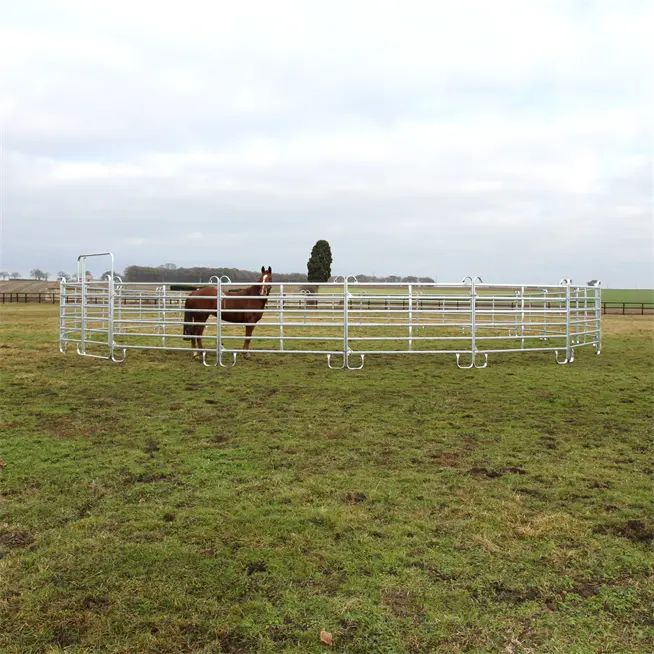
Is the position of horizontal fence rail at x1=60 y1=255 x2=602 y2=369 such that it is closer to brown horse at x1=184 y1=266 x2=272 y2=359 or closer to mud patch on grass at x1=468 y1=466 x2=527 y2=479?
brown horse at x1=184 y1=266 x2=272 y2=359

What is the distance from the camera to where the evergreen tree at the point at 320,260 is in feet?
133

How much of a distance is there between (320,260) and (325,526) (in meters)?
38.5

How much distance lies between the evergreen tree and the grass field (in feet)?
114

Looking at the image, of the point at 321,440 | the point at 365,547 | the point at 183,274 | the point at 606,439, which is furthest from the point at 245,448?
the point at 183,274

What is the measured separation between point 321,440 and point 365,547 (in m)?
1.93

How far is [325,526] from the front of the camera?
2932 millimetres

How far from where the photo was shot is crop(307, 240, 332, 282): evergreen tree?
133 feet

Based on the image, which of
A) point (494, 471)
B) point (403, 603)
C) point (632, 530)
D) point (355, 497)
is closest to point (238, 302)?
point (494, 471)

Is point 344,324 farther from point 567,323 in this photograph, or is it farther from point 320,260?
point 320,260

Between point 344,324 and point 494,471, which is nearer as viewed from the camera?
point 494,471

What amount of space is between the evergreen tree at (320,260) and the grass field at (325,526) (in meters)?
34.8

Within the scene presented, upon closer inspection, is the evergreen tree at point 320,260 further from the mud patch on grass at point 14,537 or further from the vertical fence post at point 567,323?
the mud patch on grass at point 14,537

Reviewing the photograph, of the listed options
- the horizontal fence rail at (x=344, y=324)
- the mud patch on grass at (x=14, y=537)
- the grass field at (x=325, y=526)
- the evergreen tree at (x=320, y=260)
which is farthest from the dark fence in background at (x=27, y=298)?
the mud patch on grass at (x=14, y=537)

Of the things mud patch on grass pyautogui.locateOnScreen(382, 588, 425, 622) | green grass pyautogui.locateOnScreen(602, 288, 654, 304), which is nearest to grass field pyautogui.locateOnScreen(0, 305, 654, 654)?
mud patch on grass pyautogui.locateOnScreen(382, 588, 425, 622)
